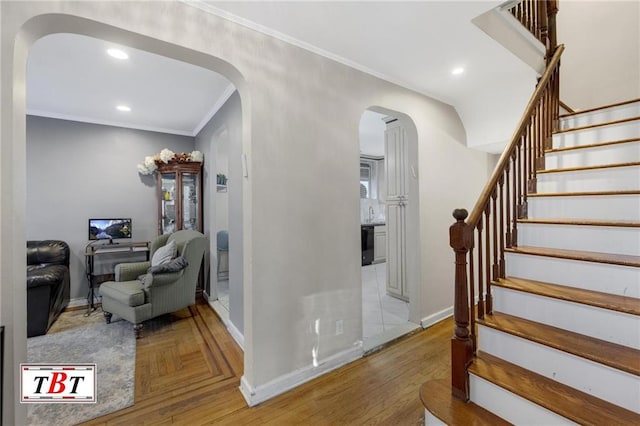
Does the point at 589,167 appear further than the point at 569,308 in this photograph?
Yes

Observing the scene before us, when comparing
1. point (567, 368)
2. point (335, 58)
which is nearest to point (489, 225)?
point (567, 368)

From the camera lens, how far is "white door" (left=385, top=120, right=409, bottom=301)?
12.1 feet

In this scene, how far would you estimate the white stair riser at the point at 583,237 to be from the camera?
168cm

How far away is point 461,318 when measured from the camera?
1587mm

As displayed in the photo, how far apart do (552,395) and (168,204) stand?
4592mm

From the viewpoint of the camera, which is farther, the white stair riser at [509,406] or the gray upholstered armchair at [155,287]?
the gray upholstered armchair at [155,287]

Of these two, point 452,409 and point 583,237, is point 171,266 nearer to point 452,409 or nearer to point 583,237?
point 452,409

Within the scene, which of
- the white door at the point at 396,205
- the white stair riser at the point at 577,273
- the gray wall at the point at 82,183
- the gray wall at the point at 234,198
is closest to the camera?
the white stair riser at the point at 577,273

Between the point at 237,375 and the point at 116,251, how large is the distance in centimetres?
292

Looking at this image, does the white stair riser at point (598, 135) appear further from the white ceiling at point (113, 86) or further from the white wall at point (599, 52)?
the white ceiling at point (113, 86)

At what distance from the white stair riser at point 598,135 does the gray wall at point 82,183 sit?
5133 millimetres

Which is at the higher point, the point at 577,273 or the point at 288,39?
the point at 288,39

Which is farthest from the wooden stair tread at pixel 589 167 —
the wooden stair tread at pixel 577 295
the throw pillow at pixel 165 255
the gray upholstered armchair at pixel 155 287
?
the throw pillow at pixel 165 255

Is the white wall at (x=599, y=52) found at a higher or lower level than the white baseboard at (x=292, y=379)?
higher
